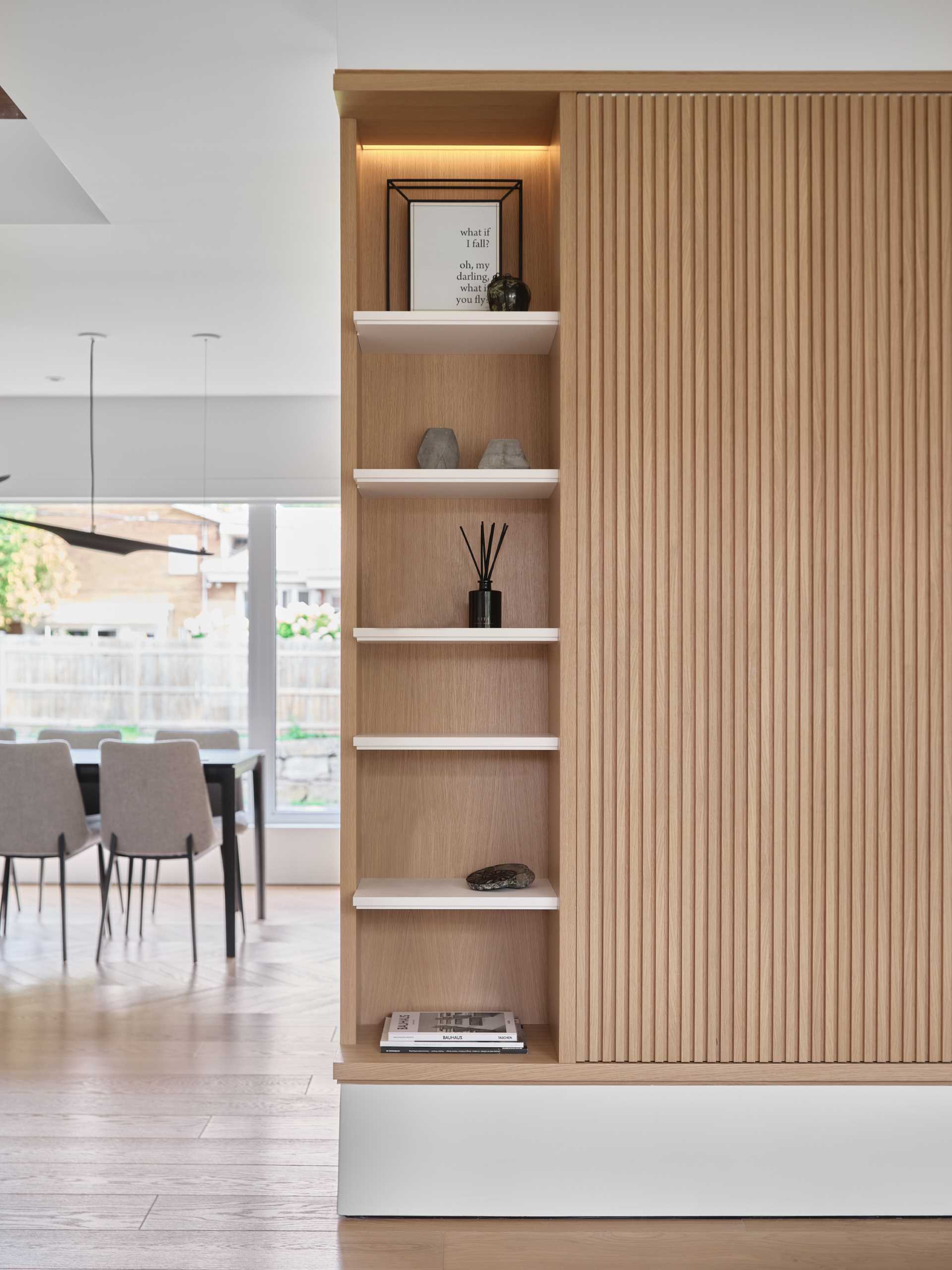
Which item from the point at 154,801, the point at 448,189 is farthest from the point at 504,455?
the point at 154,801

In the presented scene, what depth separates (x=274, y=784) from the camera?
6609 mm

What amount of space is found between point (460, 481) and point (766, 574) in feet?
2.49

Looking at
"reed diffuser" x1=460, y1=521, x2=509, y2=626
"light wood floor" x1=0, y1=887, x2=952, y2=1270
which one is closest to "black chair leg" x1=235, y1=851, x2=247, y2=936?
"light wood floor" x1=0, y1=887, x2=952, y2=1270

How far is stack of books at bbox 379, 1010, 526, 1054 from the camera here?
2434 mm

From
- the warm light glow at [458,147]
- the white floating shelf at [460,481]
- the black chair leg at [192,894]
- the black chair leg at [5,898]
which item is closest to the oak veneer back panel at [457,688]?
the white floating shelf at [460,481]

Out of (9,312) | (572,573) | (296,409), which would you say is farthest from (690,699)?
(296,409)

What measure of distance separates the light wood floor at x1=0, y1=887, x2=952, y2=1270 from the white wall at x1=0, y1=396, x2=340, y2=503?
2.99 m

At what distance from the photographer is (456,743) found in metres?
2.42

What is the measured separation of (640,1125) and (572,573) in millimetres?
1277

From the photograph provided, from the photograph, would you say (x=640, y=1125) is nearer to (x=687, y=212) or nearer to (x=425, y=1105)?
(x=425, y=1105)

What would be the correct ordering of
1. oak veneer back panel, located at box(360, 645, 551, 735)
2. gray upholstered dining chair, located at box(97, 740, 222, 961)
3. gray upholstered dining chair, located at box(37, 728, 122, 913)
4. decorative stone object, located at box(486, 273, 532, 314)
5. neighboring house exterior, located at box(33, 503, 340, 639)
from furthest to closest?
neighboring house exterior, located at box(33, 503, 340, 639) → gray upholstered dining chair, located at box(37, 728, 122, 913) → gray upholstered dining chair, located at box(97, 740, 222, 961) → oak veneer back panel, located at box(360, 645, 551, 735) → decorative stone object, located at box(486, 273, 532, 314)

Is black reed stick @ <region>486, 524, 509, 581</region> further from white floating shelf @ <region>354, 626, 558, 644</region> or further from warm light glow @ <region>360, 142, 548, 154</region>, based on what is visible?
warm light glow @ <region>360, 142, 548, 154</region>

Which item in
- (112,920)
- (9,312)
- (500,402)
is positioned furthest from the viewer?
(112,920)

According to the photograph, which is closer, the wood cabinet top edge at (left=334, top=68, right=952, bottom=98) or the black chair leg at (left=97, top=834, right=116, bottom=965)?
the wood cabinet top edge at (left=334, top=68, right=952, bottom=98)
